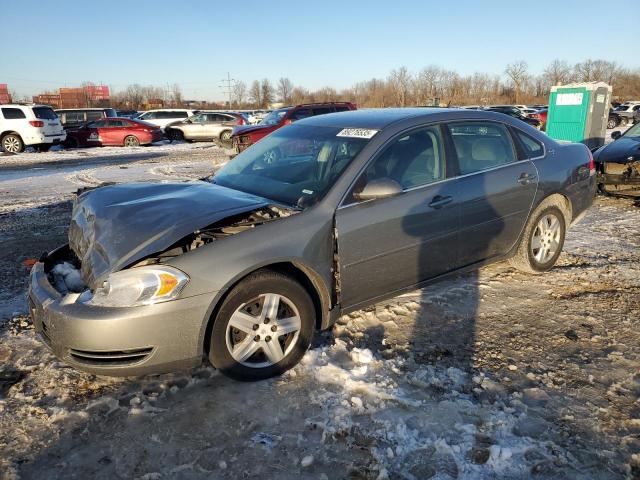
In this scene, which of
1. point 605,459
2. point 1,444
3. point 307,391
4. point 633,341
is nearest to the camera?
point 605,459

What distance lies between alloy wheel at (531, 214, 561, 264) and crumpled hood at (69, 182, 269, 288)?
2780mm

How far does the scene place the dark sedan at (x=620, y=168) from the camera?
7840 millimetres

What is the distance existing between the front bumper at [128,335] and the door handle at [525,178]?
9.82 feet

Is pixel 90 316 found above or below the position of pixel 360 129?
below

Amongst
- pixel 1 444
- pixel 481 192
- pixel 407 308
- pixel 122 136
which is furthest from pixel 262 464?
pixel 122 136

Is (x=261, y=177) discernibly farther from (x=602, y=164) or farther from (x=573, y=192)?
(x=602, y=164)

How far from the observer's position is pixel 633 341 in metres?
3.53

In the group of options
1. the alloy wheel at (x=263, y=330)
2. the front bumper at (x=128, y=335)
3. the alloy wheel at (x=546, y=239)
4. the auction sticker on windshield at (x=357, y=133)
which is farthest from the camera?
the alloy wheel at (x=546, y=239)

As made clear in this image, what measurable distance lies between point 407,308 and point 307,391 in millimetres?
1421

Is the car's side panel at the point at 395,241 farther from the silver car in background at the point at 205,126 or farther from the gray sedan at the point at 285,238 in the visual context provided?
the silver car in background at the point at 205,126

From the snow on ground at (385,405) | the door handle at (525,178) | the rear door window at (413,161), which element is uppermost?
the rear door window at (413,161)

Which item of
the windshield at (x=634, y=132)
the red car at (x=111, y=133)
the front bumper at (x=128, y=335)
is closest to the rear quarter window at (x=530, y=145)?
the front bumper at (x=128, y=335)

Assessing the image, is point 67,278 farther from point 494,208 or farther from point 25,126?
point 25,126

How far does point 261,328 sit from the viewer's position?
302 cm
